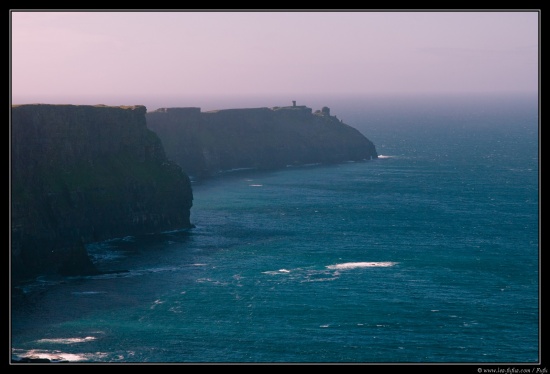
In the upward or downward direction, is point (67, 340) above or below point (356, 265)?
above

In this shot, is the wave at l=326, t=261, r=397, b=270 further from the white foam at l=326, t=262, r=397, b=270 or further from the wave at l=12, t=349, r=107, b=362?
the wave at l=12, t=349, r=107, b=362

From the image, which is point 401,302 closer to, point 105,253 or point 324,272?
point 324,272

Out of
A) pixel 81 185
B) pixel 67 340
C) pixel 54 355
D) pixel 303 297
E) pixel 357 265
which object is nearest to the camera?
pixel 54 355

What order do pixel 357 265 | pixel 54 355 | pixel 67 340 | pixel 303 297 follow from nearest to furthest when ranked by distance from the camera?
pixel 54 355
pixel 67 340
pixel 303 297
pixel 357 265

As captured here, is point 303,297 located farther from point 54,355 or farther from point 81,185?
point 81,185

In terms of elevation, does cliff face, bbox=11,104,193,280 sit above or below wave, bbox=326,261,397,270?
above

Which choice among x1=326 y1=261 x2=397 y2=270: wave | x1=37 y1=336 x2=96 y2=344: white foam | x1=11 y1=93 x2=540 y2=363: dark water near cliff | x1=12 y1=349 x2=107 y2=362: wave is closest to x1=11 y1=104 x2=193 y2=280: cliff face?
x1=11 y1=93 x2=540 y2=363: dark water near cliff

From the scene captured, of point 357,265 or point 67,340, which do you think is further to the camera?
point 357,265

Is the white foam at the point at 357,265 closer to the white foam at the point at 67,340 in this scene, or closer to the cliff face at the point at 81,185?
the cliff face at the point at 81,185

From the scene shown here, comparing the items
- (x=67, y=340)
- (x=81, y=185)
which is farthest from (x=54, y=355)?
(x=81, y=185)

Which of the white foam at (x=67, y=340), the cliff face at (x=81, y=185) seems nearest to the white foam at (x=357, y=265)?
the cliff face at (x=81, y=185)

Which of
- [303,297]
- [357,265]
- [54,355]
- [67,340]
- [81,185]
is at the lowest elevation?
[303,297]
